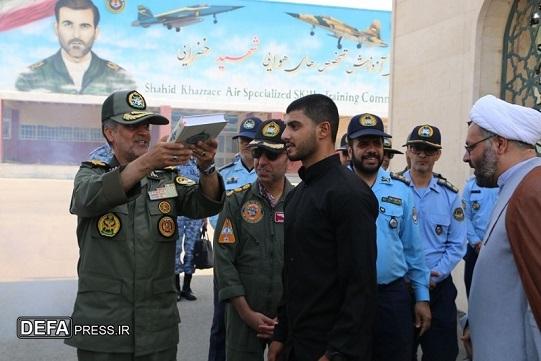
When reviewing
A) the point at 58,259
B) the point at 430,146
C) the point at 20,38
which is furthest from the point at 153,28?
the point at 430,146

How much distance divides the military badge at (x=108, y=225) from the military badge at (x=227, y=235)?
0.93 metres

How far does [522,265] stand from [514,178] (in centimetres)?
41

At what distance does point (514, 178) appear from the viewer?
208 centimetres

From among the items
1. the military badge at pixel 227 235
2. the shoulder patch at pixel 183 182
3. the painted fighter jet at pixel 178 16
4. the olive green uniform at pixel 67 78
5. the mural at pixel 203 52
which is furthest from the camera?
the painted fighter jet at pixel 178 16

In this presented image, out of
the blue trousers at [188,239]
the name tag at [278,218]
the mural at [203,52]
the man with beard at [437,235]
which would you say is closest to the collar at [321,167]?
the name tag at [278,218]

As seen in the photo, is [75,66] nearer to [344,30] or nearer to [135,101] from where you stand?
[344,30]

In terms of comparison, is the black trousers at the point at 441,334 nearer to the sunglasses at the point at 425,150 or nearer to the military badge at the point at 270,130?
the sunglasses at the point at 425,150

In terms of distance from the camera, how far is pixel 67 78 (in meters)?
34.4

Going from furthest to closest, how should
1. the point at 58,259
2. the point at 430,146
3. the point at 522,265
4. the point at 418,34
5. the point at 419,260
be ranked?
1. the point at 58,259
2. the point at 418,34
3. the point at 430,146
4. the point at 419,260
5. the point at 522,265

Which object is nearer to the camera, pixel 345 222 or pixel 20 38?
pixel 345 222

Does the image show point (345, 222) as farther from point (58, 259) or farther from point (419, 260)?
point (58, 259)

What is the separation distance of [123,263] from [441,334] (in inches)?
98.0

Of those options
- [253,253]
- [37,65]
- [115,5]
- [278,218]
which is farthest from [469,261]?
[115,5]

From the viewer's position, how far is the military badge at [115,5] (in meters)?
35.9
